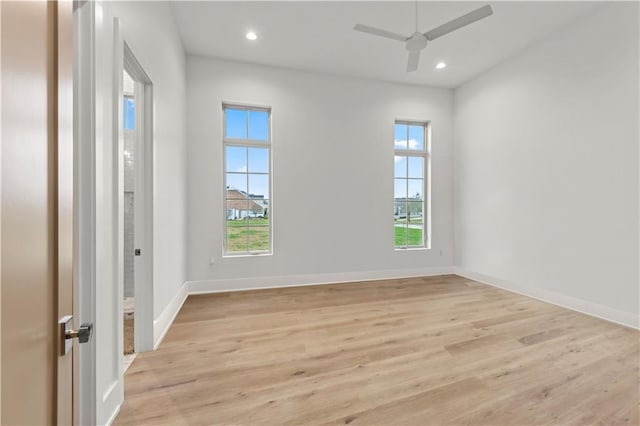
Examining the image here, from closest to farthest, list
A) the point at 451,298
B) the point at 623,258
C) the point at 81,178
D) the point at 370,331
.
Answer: the point at 81,178, the point at 370,331, the point at 623,258, the point at 451,298

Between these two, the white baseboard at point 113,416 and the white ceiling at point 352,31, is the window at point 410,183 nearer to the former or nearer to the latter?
the white ceiling at point 352,31

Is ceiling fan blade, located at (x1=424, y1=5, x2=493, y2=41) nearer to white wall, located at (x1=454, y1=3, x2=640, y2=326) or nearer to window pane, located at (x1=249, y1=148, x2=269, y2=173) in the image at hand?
white wall, located at (x1=454, y1=3, x2=640, y2=326)

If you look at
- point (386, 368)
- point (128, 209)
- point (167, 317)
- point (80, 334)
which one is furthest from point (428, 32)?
point (128, 209)

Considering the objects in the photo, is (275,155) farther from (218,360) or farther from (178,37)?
(218,360)

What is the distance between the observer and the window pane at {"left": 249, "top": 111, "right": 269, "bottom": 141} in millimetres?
4066

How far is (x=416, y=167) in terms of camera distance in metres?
4.81

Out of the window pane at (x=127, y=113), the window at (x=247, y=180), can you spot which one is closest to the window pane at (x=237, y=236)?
the window at (x=247, y=180)

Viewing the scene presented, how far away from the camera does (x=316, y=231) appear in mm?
4168

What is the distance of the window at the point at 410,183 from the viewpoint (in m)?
4.68

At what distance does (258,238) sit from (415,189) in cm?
282

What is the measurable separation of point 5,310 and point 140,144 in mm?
2062

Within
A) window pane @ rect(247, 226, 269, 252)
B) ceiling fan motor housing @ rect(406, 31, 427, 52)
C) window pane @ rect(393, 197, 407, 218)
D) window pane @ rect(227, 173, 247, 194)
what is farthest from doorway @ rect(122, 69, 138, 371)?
window pane @ rect(393, 197, 407, 218)

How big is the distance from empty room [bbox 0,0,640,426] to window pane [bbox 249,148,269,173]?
4cm

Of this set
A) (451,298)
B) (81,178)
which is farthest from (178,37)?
(451,298)
